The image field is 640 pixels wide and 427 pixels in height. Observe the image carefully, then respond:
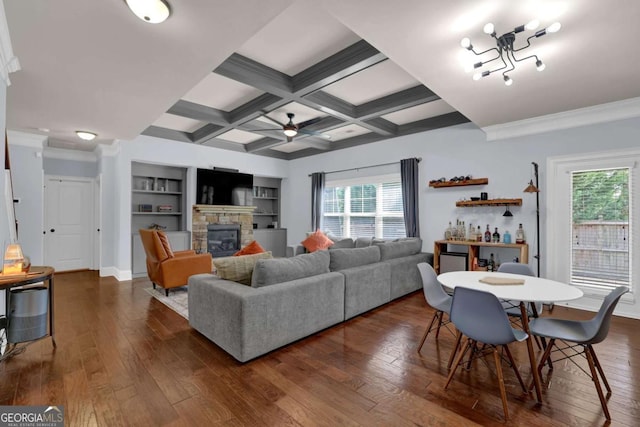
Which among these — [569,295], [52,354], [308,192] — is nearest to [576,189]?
[569,295]

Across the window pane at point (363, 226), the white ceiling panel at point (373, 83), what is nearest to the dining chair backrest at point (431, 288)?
the white ceiling panel at point (373, 83)

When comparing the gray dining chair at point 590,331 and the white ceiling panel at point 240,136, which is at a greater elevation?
the white ceiling panel at point 240,136

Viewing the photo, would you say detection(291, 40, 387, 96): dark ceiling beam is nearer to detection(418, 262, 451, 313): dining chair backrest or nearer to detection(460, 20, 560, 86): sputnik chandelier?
detection(460, 20, 560, 86): sputnik chandelier

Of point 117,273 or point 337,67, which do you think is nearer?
point 337,67

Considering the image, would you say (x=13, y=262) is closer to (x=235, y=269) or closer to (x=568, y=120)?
(x=235, y=269)

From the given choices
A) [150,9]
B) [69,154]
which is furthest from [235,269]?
[69,154]

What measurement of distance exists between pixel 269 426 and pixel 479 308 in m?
1.55

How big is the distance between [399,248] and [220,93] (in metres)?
3.61

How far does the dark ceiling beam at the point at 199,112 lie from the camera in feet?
15.1

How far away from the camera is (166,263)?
4.44 m

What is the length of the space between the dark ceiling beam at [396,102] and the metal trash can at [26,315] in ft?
14.8

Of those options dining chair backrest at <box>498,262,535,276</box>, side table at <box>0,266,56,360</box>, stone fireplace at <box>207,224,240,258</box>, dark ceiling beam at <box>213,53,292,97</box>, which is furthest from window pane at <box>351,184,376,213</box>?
side table at <box>0,266,56,360</box>

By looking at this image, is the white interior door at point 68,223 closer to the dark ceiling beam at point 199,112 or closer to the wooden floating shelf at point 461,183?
the dark ceiling beam at point 199,112

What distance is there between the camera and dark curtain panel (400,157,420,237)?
5656 millimetres
